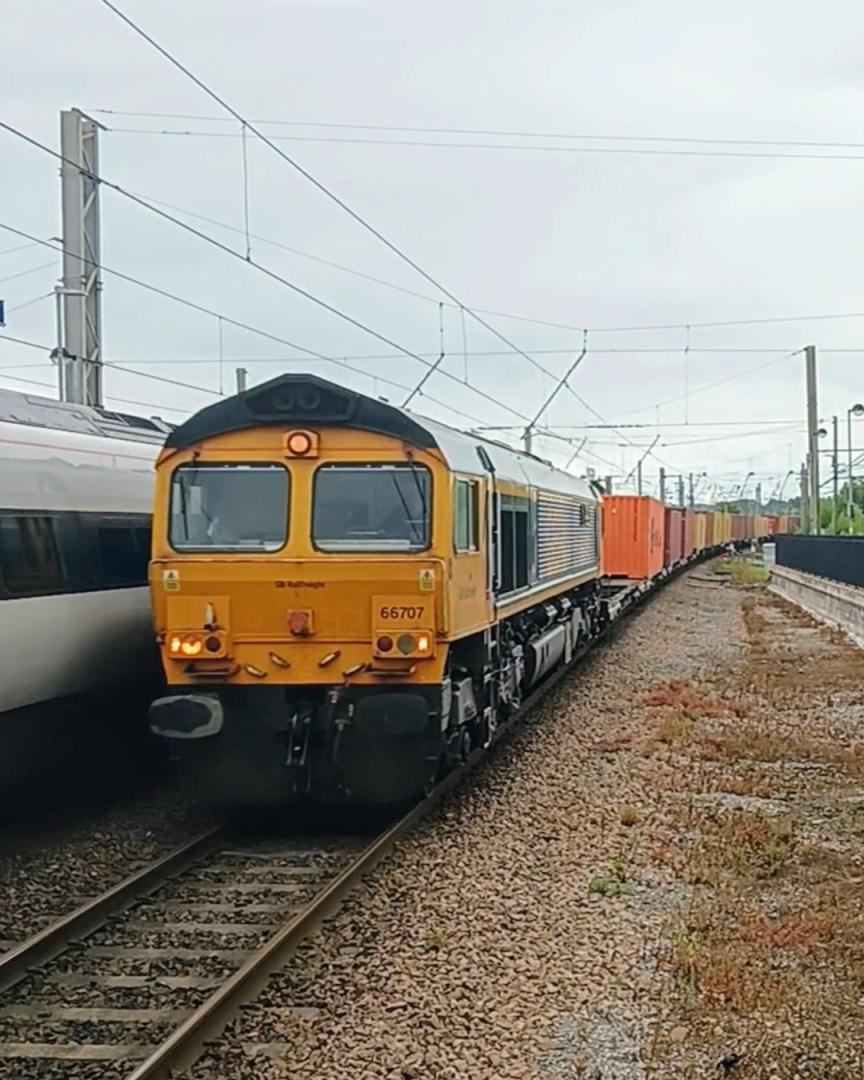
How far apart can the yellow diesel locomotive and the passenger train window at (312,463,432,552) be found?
1cm

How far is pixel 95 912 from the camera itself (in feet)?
28.2

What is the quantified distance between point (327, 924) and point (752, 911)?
248cm

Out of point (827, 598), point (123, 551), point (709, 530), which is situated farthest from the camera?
point (709, 530)

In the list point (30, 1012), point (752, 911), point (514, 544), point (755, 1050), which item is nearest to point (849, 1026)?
point (755, 1050)

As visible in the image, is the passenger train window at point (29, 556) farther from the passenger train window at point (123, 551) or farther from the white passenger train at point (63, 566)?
the passenger train window at point (123, 551)

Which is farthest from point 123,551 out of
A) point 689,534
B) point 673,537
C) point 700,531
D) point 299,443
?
point 700,531

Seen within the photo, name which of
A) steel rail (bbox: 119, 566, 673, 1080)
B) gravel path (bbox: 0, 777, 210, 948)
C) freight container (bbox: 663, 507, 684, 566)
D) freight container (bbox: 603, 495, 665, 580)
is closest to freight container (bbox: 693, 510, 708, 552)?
freight container (bbox: 663, 507, 684, 566)

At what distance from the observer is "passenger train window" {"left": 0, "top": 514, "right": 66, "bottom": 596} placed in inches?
408

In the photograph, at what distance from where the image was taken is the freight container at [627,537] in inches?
1304

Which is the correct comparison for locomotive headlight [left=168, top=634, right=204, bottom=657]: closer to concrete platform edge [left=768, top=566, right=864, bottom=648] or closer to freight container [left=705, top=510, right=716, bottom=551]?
concrete platform edge [left=768, top=566, right=864, bottom=648]

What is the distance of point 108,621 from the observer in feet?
39.7

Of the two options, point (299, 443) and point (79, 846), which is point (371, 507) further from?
point (79, 846)

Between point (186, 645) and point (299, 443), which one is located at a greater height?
point (299, 443)

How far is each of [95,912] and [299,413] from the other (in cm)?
401
